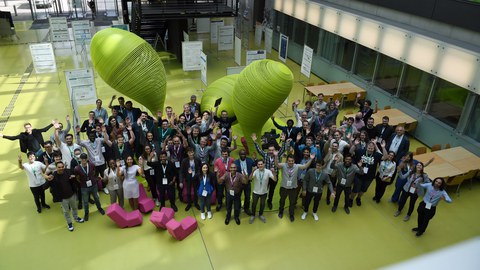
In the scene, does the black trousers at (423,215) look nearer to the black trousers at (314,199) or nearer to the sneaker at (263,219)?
the black trousers at (314,199)

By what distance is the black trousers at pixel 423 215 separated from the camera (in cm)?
736

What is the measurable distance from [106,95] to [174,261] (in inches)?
335

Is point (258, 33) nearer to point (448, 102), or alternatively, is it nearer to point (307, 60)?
point (307, 60)

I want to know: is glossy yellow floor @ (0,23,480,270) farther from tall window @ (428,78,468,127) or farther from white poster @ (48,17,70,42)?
white poster @ (48,17,70,42)

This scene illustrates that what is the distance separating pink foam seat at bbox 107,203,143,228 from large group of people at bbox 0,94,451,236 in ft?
1.06

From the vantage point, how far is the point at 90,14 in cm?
2525

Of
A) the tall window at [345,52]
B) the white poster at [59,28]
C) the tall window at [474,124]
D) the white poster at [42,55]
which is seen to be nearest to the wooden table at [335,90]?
the tall window at [345,52]

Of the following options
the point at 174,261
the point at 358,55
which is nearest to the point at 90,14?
the point at 358,55

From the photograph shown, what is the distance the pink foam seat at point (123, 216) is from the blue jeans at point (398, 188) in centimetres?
552

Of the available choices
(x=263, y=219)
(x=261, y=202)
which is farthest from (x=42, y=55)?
(x=263, y=219)

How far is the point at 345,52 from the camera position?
47.6ft

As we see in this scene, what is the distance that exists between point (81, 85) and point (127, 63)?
78.9 inches

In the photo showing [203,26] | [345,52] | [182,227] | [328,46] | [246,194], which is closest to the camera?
[182,227]

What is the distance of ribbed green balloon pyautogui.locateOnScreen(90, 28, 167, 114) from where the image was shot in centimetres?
923
